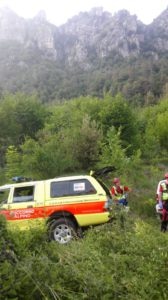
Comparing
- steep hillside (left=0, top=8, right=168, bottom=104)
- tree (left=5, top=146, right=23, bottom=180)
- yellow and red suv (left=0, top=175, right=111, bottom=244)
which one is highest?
steep hillside (left=0, top=8, right=168, bottom=104)

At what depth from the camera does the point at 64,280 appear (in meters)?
3.84

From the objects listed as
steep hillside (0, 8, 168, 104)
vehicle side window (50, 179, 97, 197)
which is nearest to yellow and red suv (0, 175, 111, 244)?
vehicle side window (50, 179, 97, 197)

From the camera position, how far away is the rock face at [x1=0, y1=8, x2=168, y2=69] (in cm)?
13912

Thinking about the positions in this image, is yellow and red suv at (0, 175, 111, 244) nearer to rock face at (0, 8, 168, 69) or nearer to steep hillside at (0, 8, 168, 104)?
steep hillside at (0, 8, 168, 104)

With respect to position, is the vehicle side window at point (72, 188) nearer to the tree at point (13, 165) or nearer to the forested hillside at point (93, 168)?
the forested hillside at point (93, 168)

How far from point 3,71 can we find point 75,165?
301 feet

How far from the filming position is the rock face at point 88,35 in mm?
139125

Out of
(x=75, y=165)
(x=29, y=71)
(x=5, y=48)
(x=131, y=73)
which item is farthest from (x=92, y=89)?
(x=75, y=165)

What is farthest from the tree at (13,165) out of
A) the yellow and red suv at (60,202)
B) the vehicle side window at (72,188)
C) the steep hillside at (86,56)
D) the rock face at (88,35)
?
the rock face at (88,35)

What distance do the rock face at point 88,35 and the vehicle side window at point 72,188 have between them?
119019 mm

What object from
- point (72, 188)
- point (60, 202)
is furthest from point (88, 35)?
point (60, 202)

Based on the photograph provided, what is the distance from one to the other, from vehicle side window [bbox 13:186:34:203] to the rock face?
119 m

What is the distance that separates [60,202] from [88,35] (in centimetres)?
15380

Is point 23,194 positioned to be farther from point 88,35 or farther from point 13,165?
point 88,35
